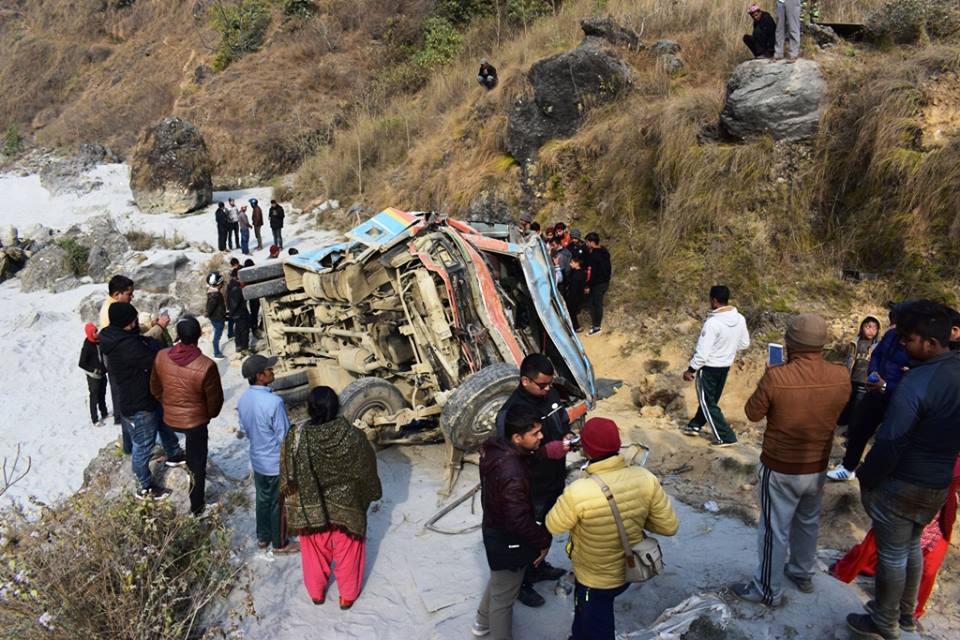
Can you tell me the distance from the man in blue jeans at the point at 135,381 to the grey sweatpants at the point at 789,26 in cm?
838

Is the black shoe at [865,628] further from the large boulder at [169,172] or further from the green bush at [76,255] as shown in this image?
the large boulder at [169,172]

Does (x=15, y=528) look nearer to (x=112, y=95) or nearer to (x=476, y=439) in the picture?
(x=476, y=439)

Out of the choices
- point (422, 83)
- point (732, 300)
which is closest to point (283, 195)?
point (422, 83)

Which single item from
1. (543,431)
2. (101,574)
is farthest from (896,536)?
(101,574)

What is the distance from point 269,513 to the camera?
4570 millimetres

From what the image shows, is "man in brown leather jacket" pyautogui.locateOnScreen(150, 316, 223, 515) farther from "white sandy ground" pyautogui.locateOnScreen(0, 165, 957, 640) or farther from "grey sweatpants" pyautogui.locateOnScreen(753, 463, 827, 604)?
"grey sweatpants" pyautogui.locateOnScreen(753, 463, 827, 604)

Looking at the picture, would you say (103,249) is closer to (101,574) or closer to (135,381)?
(135,381)

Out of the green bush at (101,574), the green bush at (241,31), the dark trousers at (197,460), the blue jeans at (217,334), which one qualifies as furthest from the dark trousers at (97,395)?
the green bush at (241,31)

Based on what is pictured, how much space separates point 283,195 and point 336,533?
19100 millimetres

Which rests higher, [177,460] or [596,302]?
[177,460]

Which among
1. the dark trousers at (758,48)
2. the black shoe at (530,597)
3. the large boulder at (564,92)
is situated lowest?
the black shoe at (530,597)

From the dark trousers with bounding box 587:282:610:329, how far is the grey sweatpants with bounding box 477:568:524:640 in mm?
6191

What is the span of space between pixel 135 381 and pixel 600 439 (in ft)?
12.2

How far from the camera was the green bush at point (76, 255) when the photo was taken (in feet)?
A: 51.2
